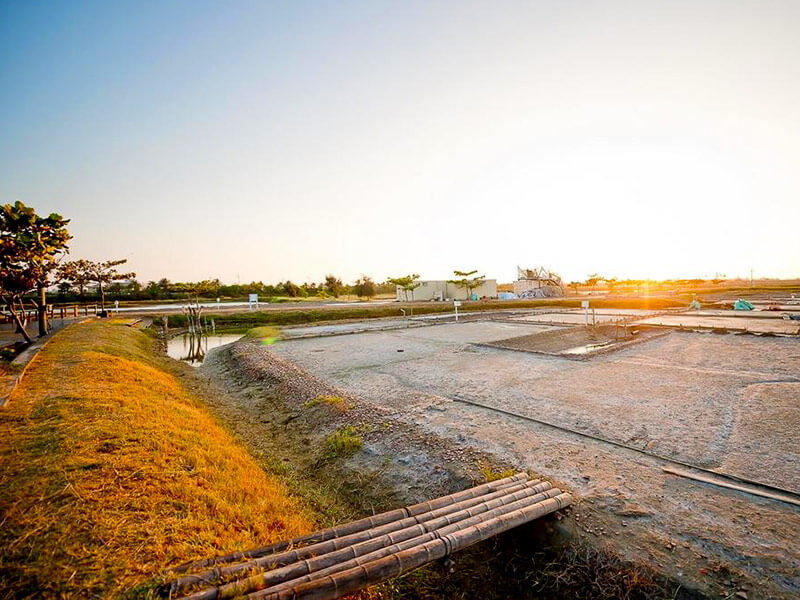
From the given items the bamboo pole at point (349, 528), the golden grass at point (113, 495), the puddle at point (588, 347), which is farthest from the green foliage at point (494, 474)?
the puddle at point (588, 347)

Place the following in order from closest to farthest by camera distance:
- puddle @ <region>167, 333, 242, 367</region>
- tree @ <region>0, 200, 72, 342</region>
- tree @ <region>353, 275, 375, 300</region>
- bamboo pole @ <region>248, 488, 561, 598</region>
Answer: bamboo pole @ <region>248, 488, 561, 598</region> < tree @ <region>0, 200, 72, 342</region> < puddle @ <region>167, 333, 242, 367</region> < tree @ <region>353, 275, 375, 300</region>

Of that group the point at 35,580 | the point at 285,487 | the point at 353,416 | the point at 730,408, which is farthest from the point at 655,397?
the point at 35,580

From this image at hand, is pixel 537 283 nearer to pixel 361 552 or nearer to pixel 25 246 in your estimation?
pixel 25 246

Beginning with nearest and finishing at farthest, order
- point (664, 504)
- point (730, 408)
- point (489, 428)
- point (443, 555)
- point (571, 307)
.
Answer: point (443, 555)
point (664, 504)
point (489, 428)
point (730, 408)
point (571, 307)

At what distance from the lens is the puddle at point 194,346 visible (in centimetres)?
1512

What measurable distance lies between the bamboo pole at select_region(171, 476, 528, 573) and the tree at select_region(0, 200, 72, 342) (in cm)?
964

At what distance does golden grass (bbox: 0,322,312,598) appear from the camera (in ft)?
7.79

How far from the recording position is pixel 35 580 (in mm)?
2207

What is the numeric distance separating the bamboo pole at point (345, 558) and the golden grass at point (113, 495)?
2.44ft

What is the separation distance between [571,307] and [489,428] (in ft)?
95.8

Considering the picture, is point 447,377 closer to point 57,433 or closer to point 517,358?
point 517,358

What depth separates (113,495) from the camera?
3.18 meters

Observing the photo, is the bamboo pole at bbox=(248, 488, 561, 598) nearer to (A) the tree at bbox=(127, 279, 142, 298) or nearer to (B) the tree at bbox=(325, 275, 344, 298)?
(A) the tree at bbox=(127, 279, 142, 298)

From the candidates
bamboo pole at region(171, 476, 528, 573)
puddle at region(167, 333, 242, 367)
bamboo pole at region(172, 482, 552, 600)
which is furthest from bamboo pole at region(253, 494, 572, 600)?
puddle at region(167, 333, 242, 367)
